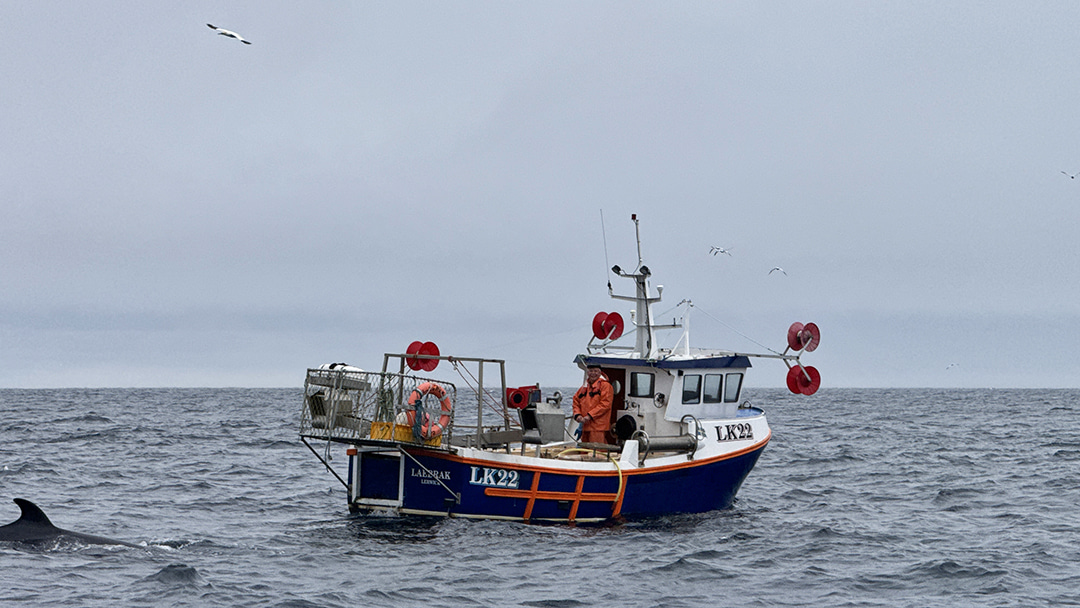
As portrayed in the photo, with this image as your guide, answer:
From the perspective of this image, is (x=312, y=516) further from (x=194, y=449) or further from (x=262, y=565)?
(x=194, y=449)

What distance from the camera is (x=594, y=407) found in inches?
968

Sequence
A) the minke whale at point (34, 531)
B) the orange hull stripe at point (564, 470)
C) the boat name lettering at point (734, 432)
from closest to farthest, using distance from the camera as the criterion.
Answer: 1. the minke whale at point (34, 531)
2. the orange hull stripe at point (564, 470)
3. the boat name lettering at point (734, 432)

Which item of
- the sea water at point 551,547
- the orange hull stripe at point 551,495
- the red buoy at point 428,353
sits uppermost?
the red buoy at point 428,353

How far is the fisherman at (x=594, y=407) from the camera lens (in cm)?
2458

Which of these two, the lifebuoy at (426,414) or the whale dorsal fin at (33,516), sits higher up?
the lifebuoy at (426,414)

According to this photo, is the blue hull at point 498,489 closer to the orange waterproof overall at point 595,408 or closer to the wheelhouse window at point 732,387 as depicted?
the orange waterproof overall at point 595,408

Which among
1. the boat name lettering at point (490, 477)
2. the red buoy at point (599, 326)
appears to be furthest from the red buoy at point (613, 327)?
the boat name lettering at point (490, 477)

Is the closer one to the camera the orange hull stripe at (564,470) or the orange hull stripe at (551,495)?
the orange hull stripe at (564,470)

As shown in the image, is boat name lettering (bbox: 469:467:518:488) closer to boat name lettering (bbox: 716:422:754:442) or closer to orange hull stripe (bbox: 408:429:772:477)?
orange hull stripe (bbox: 408:429:772:477)

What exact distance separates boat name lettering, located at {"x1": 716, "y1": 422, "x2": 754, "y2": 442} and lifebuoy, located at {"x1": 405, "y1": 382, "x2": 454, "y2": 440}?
6517 millimetres

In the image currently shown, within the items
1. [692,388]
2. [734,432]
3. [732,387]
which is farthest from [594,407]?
[732,387]

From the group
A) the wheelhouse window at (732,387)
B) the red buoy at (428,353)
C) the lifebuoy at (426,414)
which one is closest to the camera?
the lifebuoy at (426,414)

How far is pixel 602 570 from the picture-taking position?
18969 mm

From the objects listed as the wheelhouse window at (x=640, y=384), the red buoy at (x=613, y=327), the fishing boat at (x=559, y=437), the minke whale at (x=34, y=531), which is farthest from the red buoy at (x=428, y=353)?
Answer: the minke whale at (x=34, y=531)
